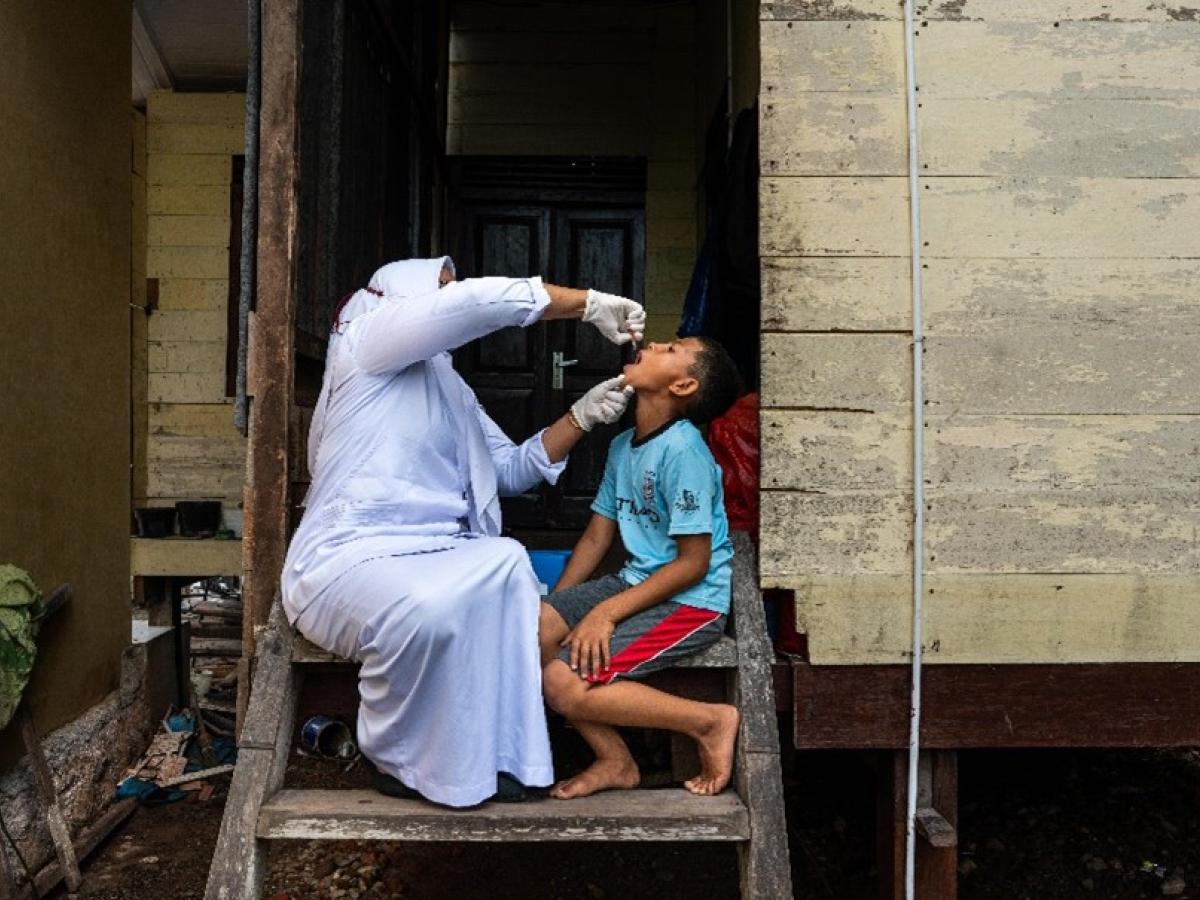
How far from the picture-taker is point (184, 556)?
225 inches

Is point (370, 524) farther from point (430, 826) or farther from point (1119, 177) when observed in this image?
point (1119, 177)

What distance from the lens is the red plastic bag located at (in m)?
2.85

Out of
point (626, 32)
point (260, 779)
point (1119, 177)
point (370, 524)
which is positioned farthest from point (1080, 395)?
point (626, 32)

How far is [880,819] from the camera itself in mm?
2902

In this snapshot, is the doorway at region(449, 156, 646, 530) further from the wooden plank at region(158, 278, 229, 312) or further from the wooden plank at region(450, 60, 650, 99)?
the wooden plank at region(158, 278, 229, 312)

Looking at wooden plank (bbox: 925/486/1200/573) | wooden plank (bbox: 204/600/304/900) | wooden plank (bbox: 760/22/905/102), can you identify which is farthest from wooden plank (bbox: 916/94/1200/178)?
wooden plank (bbox: 204/600/304/900)

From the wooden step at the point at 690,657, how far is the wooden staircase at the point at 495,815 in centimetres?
8

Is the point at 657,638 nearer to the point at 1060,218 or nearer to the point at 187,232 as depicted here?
the point at 1060,218

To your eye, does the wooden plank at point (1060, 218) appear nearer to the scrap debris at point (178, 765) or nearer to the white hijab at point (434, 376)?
the white hijab at point (434, 376)

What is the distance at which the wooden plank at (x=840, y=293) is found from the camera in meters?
2.67

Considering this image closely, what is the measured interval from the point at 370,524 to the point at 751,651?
1019mm

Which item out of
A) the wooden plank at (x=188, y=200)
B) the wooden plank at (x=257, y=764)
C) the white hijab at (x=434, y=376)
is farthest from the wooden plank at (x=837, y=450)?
the wooden plank at (x=188, y=200)

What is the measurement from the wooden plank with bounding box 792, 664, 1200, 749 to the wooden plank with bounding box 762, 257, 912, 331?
3.07 feet

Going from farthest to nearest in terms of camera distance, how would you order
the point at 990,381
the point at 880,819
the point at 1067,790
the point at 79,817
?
1. the point at 1067,790
2. the point at 79,817
3. the point at 880,819
4. the point at 990,381
